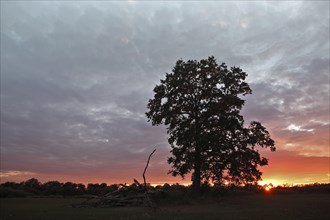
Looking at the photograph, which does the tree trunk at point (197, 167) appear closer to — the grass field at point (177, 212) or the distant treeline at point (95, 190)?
the distant treeline at point (95, 190)

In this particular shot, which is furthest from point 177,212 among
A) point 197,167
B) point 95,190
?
point 95,190

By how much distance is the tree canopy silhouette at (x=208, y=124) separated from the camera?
1576 inches

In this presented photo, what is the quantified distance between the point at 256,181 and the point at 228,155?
469 centimetres

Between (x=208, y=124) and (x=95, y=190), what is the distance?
73.4 feet

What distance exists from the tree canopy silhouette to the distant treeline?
1.37 metres

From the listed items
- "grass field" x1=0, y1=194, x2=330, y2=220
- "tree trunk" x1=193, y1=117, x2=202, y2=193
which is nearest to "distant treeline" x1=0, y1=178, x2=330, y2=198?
"tree trunk" x1=193, y1=117, x2=202, y2=193

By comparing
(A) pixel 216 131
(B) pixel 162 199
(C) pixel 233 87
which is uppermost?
(C) pixel 233 87

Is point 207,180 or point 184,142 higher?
point 184,142

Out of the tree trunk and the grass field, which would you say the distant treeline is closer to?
the tree trunk

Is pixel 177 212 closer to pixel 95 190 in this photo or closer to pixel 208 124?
pixel 208 124

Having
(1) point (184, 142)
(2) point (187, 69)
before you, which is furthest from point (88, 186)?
(2) point (187, 69)

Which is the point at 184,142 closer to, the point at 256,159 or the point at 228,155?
the point at 228,155

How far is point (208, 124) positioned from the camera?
40.6 meters

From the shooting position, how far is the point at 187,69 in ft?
140
